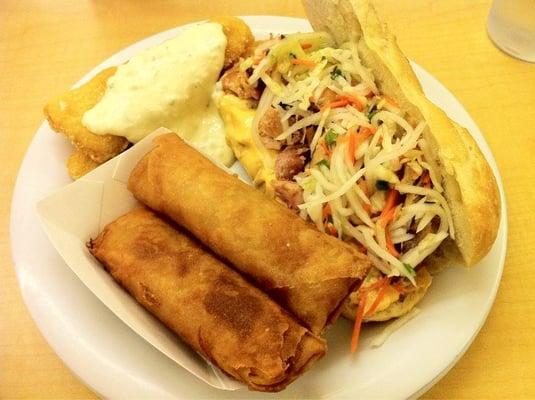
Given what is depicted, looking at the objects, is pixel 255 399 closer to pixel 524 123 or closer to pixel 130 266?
pixel 130 266

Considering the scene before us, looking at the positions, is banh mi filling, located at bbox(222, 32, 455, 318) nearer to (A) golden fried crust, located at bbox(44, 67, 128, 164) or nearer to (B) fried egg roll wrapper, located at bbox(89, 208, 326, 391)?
(B) fried egg roll wrapper, located at bbox(89, 208, 326, 391)

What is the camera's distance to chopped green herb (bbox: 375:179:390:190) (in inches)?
53.4

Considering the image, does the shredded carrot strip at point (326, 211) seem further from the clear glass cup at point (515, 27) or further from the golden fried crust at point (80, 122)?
the clear glass cup at point (515, 27)

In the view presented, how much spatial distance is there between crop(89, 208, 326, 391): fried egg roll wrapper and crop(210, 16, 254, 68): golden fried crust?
0.66m

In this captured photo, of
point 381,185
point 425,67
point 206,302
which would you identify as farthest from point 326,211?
point 425,67

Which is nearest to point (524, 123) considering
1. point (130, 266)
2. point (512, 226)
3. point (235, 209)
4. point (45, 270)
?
point (512, 226)

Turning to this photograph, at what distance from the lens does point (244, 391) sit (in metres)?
1.24

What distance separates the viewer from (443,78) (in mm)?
2025

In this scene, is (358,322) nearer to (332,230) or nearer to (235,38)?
(332,230)

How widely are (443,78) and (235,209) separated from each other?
1.10m

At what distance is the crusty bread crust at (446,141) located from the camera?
1.25m

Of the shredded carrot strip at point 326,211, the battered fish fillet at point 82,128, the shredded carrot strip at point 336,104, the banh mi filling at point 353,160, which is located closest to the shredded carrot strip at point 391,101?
the banh mi filling at point 353,160

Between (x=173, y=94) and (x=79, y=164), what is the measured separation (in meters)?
0.36

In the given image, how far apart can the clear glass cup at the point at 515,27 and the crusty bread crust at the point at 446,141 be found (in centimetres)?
84
